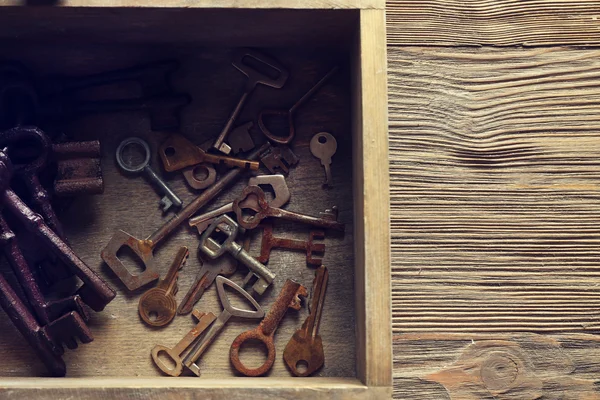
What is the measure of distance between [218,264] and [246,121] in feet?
0.71

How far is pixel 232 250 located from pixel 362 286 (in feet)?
0.69

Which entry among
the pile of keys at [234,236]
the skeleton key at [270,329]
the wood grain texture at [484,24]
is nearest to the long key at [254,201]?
the pile of keys at [234,236]

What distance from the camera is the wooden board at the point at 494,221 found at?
1073 millimetres

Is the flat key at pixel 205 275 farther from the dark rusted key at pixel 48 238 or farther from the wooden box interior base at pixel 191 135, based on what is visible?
the dark rusted key at pixel 48 238

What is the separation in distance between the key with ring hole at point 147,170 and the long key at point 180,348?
16 centimetres

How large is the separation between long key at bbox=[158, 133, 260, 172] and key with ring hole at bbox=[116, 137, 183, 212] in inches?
0.8

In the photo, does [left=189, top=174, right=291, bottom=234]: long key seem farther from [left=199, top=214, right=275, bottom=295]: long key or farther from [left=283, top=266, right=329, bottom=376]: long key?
[left=283, top=266, right=329, bottom=376]: long key

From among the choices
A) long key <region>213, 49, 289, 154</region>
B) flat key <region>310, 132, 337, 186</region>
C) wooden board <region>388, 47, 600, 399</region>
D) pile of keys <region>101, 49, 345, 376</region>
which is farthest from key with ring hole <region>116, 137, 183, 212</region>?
wooden board <region>388, 47, 600, 399</region>

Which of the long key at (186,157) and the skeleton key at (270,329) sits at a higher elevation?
the long key at (186,157)

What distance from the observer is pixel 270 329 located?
1076 millimetres

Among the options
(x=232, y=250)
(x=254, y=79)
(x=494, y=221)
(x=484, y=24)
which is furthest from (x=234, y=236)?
(x=484, y=24)

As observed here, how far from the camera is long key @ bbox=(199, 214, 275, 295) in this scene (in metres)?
1.09

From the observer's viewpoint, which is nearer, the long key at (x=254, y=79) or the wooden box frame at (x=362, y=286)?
the wooden box frame at (x=362, y=286)

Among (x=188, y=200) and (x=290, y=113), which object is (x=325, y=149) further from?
(x=188, y=200)
